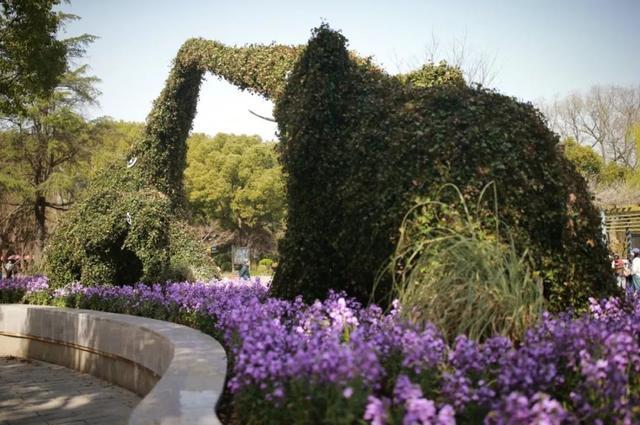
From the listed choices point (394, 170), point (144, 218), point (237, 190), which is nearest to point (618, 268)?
→ point (394, 170)

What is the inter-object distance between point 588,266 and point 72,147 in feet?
86.4

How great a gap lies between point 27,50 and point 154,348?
6277 millimetres

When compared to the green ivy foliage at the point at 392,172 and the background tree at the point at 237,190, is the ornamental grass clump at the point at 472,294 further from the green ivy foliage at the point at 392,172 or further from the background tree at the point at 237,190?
the background tree at the point at 237,190

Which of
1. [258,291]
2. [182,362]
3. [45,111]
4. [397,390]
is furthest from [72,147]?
[397,390]

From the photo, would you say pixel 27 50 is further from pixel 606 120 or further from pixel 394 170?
pixel 606 120

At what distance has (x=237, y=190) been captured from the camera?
36562 millimetres

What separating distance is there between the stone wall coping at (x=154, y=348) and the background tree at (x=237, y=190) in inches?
1068

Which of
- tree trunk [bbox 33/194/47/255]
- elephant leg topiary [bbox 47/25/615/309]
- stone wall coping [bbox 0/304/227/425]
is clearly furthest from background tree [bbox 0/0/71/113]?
tree trunk [bbox 33/194/47/255]

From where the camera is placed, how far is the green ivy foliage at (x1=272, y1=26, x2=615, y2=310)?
4.62m

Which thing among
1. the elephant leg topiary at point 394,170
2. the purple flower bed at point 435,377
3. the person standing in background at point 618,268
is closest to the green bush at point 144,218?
the elephant leg topiary at point 394,170

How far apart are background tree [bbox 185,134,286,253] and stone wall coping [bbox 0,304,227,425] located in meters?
27.1

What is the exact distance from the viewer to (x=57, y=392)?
6277mm

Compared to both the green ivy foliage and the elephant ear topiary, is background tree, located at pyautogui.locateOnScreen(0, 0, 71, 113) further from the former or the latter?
the green ivy foliage

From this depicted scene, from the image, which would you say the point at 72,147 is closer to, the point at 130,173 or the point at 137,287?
the point at 130,173
